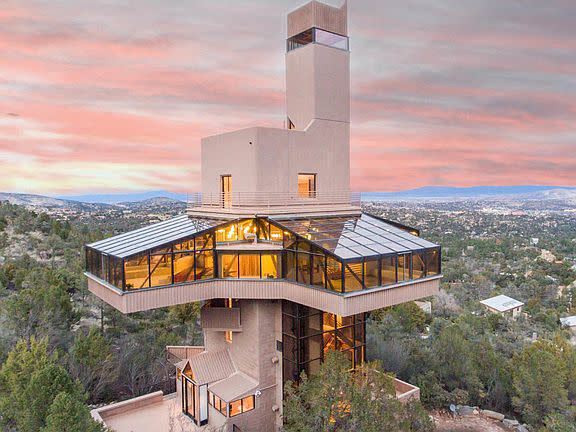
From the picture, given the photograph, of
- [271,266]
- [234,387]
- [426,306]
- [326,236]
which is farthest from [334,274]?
[426,306]

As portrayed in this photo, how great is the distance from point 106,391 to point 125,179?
87.3 metres

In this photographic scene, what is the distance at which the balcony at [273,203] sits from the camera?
19.6 m

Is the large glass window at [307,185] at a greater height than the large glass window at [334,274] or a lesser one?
greater

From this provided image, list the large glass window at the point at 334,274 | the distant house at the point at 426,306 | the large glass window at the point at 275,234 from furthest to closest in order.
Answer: the distant house at the point at 426,306
the large glass window at the point at 275,234
the large glass window at the point at 334,274

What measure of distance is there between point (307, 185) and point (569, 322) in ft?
162

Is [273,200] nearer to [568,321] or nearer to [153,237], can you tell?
[153,237]

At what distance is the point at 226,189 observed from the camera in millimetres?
21578

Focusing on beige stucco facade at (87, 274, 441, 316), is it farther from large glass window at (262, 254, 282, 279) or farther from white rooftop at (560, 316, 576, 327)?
white rooftop at (560, 316, 576, 327)

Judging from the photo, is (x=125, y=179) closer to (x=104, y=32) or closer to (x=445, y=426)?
(x=104, y=32)

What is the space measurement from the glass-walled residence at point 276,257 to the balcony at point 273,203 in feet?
2.79

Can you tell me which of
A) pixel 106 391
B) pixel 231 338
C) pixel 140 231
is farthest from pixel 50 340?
pixel 231 338

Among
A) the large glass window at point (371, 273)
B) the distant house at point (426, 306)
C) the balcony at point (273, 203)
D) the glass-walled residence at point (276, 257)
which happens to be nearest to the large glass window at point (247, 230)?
the glass-walled residence at point (276, 257)

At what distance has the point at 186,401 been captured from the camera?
20.1 m

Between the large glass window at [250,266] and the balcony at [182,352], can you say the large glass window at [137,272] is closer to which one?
the large glass window at [250,266]
